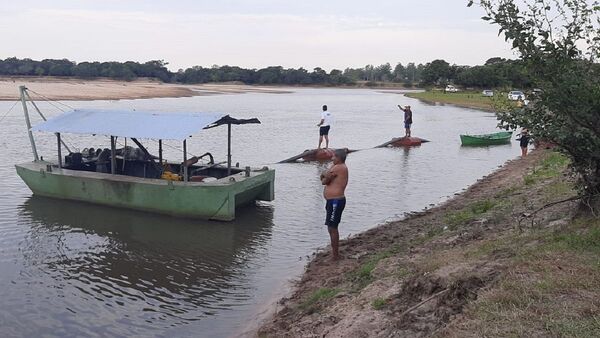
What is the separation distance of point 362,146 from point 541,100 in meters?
22.2

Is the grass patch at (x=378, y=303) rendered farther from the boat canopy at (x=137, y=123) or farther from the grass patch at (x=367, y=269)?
the boat canopy at (x=137, y=123)

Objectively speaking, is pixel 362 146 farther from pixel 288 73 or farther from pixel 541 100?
pixel 288 73

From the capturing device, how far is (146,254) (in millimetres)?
11820

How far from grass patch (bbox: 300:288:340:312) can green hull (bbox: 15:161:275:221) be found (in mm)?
5450

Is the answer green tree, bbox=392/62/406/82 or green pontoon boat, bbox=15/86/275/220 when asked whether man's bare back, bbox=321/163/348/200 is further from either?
green tree, bbox=392/62/406/82

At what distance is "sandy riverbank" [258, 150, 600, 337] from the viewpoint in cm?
552

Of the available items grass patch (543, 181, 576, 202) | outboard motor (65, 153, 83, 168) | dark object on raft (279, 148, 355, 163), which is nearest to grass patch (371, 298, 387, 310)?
grass patch (543, 181, 576, 202)

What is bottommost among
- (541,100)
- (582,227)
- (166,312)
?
(166,312)

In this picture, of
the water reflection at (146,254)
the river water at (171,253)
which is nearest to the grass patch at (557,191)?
the river water at (171,253)

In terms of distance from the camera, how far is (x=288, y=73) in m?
162

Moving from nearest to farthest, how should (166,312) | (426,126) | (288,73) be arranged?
(166,312), (426,126), (288,73)

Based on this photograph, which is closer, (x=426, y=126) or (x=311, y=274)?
(x=311, y=274)

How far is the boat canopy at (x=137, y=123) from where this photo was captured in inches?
555

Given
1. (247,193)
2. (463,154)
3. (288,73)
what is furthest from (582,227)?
(288,73)
